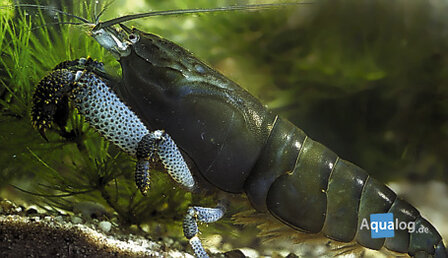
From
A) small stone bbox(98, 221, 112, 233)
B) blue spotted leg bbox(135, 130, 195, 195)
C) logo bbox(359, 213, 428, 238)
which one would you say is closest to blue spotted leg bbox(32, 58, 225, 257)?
blue spotted leg bbox(135, 130, 195, 195)

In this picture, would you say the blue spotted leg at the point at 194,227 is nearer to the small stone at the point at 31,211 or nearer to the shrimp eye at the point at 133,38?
the small stone at the point at 31,211

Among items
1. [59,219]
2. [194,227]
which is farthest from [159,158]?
[59,219]

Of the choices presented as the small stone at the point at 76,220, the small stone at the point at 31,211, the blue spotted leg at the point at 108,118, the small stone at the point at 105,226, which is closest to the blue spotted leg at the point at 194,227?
the blue spotted leg at the point at 108,118

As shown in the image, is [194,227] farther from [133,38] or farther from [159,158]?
[133,38]

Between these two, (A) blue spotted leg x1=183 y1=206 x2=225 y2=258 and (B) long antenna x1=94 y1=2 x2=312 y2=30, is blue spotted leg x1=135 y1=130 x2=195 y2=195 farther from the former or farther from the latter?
(B) long antenna x1=94 y1=2 x2=312 y2=30

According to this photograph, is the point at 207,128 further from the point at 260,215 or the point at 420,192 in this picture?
the point at 420,192

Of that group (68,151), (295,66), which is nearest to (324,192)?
(295,66)

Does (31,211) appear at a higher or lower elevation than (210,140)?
lower
